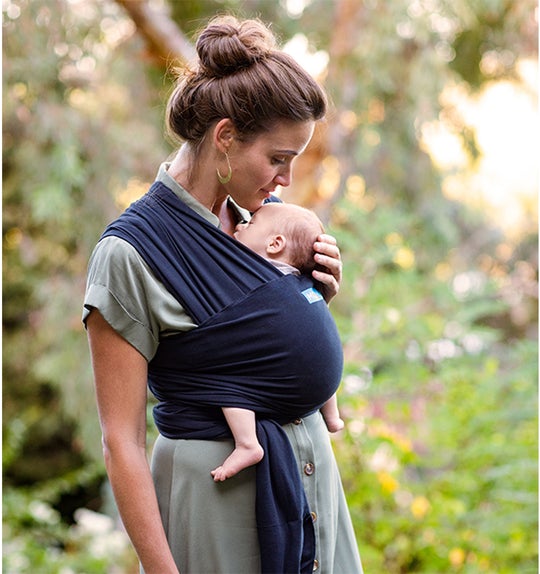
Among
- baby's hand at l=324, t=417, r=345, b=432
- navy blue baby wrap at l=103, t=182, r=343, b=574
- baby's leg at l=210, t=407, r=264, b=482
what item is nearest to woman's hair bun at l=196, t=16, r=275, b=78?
navy blue baby wrap at l=103, t=182, r=343, b=574

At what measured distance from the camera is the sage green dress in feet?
4.51

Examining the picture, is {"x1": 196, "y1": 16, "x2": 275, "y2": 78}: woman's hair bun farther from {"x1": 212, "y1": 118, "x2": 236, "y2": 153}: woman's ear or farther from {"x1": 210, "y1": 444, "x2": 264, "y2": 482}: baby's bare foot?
{"x1": 210, "y1": 444, "x2": 264, "y2": 482}: baby's bare foot

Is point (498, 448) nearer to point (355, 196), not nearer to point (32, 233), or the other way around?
point (355, 196)

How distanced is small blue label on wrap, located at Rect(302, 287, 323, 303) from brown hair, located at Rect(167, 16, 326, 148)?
0.98 ft

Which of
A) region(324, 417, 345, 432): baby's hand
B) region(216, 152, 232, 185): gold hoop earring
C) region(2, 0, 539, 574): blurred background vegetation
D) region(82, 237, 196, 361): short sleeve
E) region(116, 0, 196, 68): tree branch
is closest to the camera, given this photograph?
region(82, 237, 196, 361): short sleeve

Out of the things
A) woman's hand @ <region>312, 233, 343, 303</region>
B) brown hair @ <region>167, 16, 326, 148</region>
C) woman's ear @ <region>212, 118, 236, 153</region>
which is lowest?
woman's hand @ <region>312, 233, 343, 303</region>

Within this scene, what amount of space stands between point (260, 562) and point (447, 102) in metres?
4.34

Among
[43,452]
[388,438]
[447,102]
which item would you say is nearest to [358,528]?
[388,438]

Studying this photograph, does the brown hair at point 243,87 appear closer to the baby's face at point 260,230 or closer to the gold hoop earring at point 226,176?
the gold hoop earring at point 226,176

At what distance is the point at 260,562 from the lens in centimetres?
147

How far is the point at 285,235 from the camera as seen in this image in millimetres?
1554

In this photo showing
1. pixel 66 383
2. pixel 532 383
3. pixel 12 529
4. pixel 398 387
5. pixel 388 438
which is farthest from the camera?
pixel 66 383

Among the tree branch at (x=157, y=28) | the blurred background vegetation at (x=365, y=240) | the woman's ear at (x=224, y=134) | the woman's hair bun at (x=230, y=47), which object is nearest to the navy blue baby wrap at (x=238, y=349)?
the woman's ear at (x=224, y=134)

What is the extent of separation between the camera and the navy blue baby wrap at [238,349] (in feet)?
4.66
